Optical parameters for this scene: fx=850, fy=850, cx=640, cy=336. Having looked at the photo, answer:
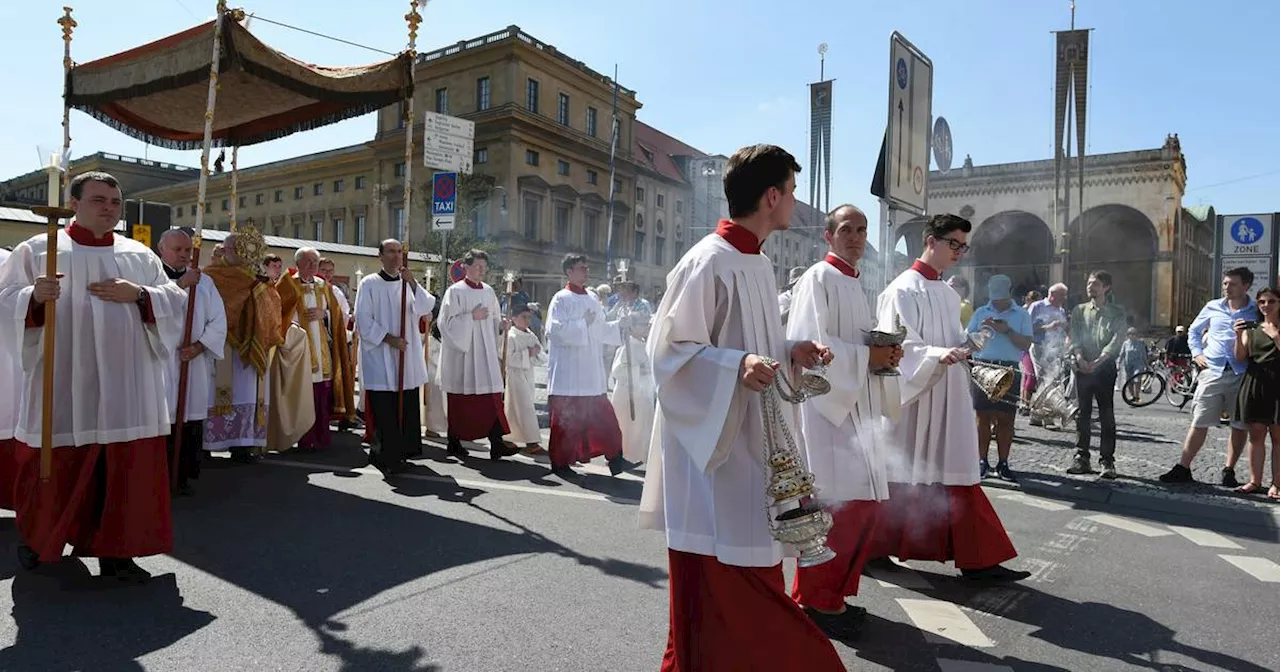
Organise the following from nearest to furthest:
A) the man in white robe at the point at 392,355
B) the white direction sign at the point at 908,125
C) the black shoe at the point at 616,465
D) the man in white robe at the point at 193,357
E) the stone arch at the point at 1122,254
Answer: the man in white robe at the point at 193,357 < the white direction sign at the point at 908,125 < the man in white robe at the point at 392,355 < the black shoe at the point at 616,465 < the stone arch at the point at 1122,254

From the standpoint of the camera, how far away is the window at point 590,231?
48.4 m

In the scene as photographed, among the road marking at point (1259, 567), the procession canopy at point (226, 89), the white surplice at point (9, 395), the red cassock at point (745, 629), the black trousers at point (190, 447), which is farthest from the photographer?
the procession canopy at point (226, 89)

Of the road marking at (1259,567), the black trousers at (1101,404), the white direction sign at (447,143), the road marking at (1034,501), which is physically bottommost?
the road marking at (1259,567)

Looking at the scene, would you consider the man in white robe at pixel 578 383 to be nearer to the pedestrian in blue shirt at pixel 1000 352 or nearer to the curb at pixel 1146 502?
the pedestrian in blue shirt at pixel 1000 352

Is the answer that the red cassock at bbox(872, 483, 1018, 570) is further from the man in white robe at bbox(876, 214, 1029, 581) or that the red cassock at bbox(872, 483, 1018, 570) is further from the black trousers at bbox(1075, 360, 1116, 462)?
the black trousers at bbox(1075, 360, 1116, 462)

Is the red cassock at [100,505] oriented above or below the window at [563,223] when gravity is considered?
below

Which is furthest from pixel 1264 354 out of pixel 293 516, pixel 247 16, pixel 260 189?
pixel 260 189

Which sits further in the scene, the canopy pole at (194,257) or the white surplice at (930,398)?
the canopy pole at (194,257)

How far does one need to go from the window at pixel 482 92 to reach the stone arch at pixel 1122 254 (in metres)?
28.6

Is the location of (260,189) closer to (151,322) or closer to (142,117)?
(142,117)

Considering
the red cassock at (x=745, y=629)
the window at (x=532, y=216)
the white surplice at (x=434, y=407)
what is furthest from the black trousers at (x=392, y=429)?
the window at (x=532, y=216)

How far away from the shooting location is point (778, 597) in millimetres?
2697

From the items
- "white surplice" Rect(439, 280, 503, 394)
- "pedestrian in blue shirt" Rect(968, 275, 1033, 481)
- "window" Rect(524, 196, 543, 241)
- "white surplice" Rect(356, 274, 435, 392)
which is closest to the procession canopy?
"white surplice" Rect(356, 274, 435, 392)

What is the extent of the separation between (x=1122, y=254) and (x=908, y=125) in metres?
35.4
